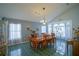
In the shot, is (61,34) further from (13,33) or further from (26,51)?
(13,33)

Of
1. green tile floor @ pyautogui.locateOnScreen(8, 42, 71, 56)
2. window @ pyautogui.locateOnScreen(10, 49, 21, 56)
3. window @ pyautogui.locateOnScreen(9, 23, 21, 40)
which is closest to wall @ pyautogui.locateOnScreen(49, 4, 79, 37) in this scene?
green tile floor @ pyautogui.locateOnScreen(8, 42, 71, 56)

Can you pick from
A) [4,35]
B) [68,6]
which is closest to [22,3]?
[4,35]

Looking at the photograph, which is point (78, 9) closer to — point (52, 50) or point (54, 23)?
point (54, 23)

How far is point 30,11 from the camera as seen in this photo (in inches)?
82.4

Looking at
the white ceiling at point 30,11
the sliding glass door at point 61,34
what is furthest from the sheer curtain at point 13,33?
the sliding glass door at point 61,34

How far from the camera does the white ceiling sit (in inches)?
81.6

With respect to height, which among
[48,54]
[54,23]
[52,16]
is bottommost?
[48,54]

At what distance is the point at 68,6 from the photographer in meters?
2.05

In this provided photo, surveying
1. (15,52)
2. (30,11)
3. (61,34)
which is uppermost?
(30,11)

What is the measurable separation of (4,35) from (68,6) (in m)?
1.30

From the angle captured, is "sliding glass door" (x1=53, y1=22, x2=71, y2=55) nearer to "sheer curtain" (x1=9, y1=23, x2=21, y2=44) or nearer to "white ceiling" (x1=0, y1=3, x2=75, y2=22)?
"white ceiling" (x1=0, y1=3, x2=75, y2=22)

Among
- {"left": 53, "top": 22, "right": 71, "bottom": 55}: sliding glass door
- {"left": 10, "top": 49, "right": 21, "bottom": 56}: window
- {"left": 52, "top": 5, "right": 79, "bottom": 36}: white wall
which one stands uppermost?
{"left": 52, "top": 5, "right": 79, "bottom": 36}: white wall

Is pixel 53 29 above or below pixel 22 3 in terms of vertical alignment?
below

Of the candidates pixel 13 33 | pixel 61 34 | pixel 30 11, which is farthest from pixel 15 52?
pixel 61 34
